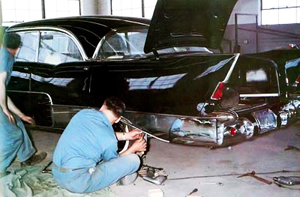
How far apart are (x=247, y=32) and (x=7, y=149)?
790 centimetres

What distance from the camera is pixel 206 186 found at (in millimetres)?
3023

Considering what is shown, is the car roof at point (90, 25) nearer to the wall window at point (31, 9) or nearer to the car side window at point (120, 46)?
the car side window at point (120, 46)

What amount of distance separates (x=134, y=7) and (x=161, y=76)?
6.83m

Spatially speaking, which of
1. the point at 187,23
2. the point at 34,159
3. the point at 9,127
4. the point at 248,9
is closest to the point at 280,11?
the point at 248,9

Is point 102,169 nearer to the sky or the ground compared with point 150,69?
nearer to the ground

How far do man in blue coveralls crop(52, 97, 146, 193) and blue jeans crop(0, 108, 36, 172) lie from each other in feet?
2.36

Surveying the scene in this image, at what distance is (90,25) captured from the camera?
363cm

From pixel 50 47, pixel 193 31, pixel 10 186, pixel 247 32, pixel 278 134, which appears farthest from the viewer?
pixel 247 32

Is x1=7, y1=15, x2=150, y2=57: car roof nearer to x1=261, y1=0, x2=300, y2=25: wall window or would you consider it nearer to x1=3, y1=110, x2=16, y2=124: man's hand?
x1=3, y1=110, x2=16, y2=124: man's hand

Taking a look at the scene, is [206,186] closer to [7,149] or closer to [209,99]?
[209,99]

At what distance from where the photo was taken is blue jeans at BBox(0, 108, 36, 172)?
10.3 feet

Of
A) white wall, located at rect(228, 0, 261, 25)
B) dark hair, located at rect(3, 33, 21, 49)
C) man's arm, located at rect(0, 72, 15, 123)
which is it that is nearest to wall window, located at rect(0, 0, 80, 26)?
dark hair, located at rect(3, 33, 21, 49)

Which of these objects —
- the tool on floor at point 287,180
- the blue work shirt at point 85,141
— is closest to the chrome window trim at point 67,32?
the blue work shirt at point 85,141

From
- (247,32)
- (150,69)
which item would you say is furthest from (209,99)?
(247,32)
